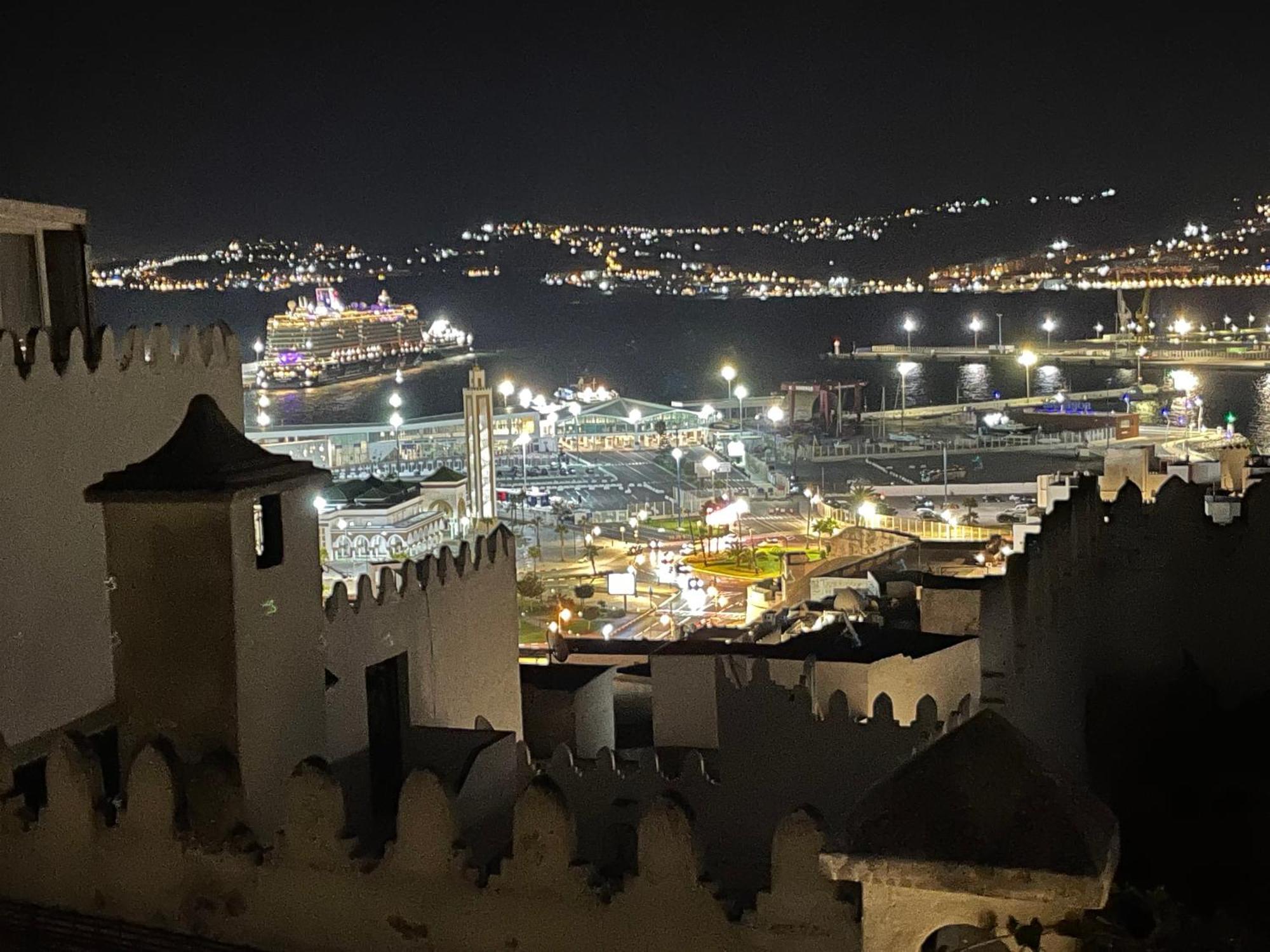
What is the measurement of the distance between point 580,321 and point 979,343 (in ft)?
181

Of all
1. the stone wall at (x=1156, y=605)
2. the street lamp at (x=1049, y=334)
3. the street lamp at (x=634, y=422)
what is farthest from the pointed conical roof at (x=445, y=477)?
the street lamp at (x=1049, y=334)

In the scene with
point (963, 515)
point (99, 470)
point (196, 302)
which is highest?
point (196, 302)

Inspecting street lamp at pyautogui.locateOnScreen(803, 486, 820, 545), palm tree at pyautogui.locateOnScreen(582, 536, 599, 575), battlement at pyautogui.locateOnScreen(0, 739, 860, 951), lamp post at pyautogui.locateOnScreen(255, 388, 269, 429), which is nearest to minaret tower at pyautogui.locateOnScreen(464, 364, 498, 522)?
palm tree at pyautogui.locateOnScreen(582, 536, 599, 575)

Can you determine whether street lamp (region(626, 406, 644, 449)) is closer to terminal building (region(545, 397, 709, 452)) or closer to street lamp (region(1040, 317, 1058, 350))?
terminal building (region(545, 397, 709, 452))

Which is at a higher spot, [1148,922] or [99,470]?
[99,470]

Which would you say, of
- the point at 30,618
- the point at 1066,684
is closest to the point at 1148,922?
the point at 1066,684

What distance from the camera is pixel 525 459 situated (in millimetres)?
44344

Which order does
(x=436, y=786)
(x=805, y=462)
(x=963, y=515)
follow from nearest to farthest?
(x=436, y=786) < (x=963, y=515) < (x=805, y=462)

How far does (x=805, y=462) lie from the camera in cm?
Answer: 4722

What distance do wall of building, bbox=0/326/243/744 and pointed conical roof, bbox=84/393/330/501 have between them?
→ 64.4 inches

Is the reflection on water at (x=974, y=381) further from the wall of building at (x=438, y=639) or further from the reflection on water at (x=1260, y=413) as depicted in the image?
the wall of building at (x=438, y=639)

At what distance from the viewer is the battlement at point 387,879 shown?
13.6 feet

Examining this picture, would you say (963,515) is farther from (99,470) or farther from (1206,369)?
(1206,369)

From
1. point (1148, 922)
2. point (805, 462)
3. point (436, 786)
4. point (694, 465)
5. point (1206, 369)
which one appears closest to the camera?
point (1148, 922)
